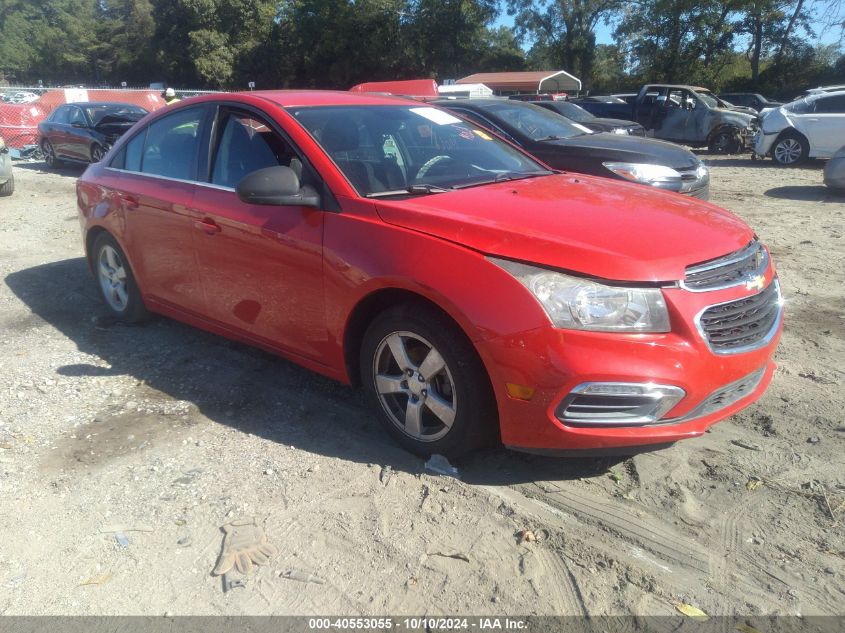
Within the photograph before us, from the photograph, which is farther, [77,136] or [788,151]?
[77,136]

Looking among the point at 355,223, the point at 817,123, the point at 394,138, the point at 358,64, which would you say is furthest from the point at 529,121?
the point at 358,64

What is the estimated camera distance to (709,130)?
708 inches

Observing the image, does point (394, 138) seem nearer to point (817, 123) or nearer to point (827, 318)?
point (827, 318)

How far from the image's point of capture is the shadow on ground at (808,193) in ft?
34.9

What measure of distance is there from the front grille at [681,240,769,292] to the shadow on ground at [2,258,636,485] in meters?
0.97

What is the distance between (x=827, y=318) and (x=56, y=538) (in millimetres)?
5160

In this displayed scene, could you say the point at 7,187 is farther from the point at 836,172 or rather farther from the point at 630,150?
the point at 836,172

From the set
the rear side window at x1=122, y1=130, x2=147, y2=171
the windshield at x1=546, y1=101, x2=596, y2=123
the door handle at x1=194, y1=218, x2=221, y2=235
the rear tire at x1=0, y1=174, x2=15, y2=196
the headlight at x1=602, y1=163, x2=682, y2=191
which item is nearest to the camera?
the door handle at x1=194, y1=218, x2=221, y2=235

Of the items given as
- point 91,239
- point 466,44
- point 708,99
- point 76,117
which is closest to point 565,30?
point 466,44

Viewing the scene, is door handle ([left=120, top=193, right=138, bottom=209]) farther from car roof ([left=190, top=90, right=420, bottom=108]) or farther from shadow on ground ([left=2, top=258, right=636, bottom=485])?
shadow on ground ([left=2, top=258, right=636, bottom=485])

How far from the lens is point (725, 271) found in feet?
10.2

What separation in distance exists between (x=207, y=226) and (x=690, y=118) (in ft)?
55.2

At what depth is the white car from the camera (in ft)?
45.9

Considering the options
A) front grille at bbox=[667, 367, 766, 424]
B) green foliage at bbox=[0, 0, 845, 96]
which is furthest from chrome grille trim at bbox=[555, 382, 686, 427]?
green foliage at bbox=[0, 0, 845, 96]
